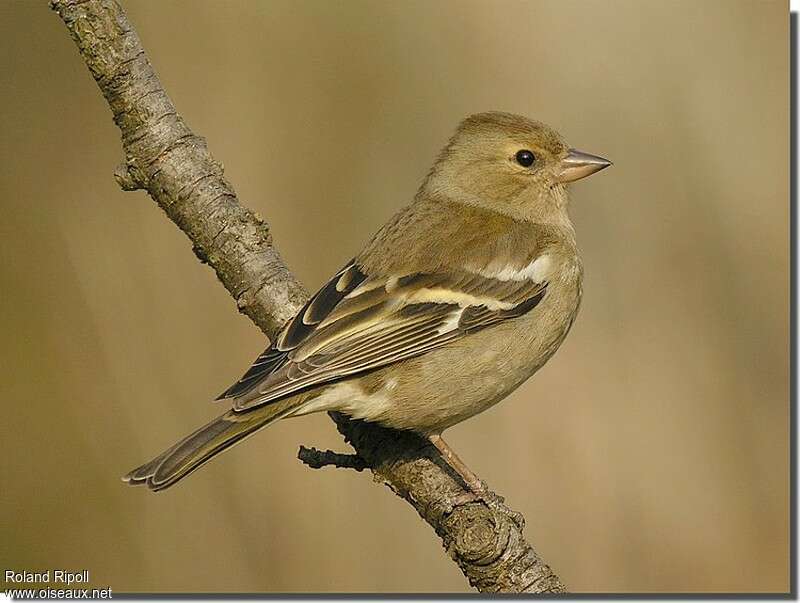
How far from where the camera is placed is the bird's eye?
17.3 feet

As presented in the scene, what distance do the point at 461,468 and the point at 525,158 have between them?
5.82 ft

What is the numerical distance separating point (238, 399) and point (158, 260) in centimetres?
255

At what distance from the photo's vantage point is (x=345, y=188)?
662 cm

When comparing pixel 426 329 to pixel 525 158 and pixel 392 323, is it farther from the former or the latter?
pixel 525 158

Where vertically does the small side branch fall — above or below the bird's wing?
below

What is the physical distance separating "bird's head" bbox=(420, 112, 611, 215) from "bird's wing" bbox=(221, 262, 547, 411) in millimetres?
705

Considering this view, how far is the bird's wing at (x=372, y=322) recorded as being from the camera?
4023 mm

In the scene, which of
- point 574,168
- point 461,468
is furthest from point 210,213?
point 574,168

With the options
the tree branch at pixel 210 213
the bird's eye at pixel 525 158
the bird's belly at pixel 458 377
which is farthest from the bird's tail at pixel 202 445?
the bird's eye at pixel 525 158

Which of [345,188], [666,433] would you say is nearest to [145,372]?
[345,188]

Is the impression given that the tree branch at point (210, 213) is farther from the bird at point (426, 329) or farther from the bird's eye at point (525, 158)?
the bird's eye at point (525, 158)

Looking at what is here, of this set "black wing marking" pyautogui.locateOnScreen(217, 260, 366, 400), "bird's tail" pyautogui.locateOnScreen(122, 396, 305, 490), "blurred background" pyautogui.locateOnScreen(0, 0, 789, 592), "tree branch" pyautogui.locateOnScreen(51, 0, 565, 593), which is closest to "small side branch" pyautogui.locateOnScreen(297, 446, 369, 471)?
"tree branch" pyautogui.locateOnScreen(51, 0, 565, 593)

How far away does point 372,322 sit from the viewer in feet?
14.1

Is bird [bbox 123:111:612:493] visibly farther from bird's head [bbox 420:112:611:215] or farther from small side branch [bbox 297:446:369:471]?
small side branch [bbox 297:446:369:471]
